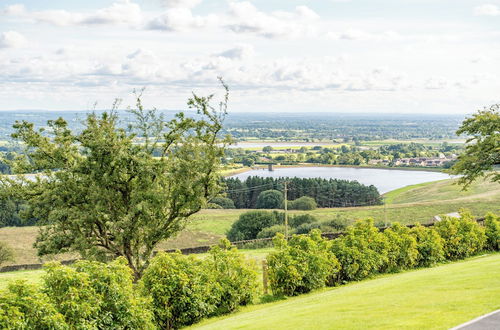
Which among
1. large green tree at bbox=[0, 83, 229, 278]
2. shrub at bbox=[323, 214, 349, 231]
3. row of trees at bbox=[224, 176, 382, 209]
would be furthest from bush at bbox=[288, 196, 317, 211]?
large green tree at bbox=[0, 83, 229, 278]

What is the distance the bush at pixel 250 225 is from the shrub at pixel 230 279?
4437cm

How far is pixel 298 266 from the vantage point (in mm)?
18031

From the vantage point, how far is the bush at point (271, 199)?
9381 cm

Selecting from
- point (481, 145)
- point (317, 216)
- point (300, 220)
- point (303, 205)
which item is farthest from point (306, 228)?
point (481, 145)

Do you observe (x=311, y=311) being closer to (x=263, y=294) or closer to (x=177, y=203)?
(x=263, y=294)

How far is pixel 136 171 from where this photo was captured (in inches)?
737

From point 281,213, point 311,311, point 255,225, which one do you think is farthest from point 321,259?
point 281,213

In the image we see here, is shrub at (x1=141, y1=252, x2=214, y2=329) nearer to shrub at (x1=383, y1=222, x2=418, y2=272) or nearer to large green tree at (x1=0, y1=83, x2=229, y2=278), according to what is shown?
large green tree at (x1=0, y1=83, x2=229, y2=278)

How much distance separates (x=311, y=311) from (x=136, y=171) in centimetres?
902

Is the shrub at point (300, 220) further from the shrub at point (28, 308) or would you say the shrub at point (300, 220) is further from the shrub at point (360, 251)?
the shrub at point (28, 308)

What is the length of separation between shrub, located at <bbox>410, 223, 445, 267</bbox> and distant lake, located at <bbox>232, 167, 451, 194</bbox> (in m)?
84.8

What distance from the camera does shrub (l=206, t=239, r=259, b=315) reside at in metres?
15.9

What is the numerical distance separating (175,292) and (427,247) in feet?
44.8

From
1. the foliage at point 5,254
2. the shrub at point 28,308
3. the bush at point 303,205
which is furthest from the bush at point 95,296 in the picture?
the bush at point 303,205
